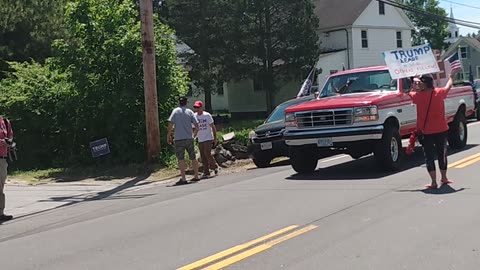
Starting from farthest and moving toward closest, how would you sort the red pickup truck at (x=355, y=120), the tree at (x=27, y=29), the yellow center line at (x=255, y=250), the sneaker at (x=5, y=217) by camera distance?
the tree at (x=27, y=29), the red pickup truck at (x=355, y=120), the sneaker at (x=5, y=217), the yellow center line at (x=255, y=250)

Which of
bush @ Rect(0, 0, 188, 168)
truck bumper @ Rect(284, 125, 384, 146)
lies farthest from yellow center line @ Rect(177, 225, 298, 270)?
bush @ Rect(0, 0, 188, 168)

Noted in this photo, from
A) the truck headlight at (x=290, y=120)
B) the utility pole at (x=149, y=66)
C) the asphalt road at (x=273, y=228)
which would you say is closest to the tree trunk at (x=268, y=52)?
the utility pole at (x=149, y=66)

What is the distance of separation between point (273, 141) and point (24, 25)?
15452 mm

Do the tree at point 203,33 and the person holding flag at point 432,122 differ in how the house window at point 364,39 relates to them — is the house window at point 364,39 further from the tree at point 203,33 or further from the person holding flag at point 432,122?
the person holding flag at point 432,122

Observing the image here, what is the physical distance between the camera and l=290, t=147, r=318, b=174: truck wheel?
1276 centimetres

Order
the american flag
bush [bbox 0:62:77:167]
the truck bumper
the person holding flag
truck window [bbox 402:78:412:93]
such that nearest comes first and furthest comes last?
the person holding flag, the truck bumper, truck window [bbox 402:78:412:93], the american flag, bush [bbox 0:62:77:167]

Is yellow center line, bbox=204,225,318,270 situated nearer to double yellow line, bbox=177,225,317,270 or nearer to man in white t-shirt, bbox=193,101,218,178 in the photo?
double yellow line, bbox=177,225,317,270

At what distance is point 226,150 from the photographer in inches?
671

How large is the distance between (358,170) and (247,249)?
6486 millimetres

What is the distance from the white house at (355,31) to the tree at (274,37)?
5529 mm

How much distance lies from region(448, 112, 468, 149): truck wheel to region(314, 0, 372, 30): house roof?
93.7 ft

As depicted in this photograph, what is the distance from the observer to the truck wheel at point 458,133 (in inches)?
583

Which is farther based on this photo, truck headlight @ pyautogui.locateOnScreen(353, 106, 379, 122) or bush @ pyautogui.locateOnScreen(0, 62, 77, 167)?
bush @ pyautogui.locateOnScreen(0, 62, 77, 167)

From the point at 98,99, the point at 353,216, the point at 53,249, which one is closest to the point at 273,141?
the point at 98,99
